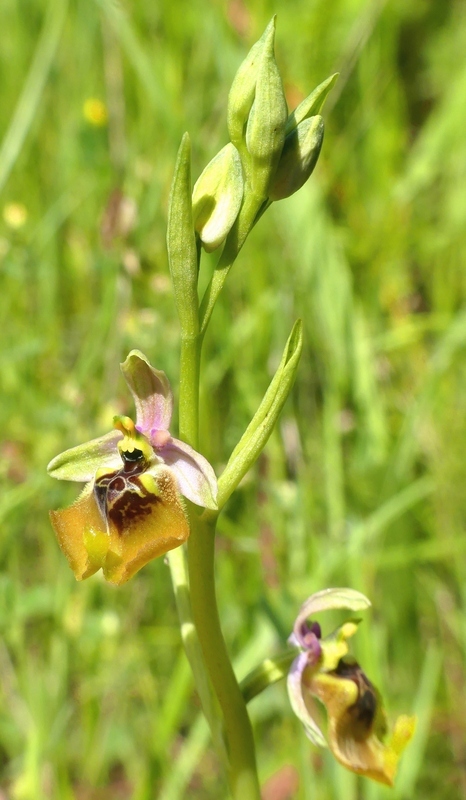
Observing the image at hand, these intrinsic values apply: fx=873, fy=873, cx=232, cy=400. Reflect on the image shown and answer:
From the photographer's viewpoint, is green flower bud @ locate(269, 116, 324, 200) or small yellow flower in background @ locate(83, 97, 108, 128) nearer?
green flower bud @ locate(269, 116, 324, 200)

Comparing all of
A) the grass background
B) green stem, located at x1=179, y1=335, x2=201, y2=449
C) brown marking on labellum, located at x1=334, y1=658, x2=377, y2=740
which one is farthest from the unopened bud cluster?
the grass background

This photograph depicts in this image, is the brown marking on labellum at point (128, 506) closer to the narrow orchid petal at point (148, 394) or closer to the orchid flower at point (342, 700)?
the narrow orchid petal at point (148, 394)

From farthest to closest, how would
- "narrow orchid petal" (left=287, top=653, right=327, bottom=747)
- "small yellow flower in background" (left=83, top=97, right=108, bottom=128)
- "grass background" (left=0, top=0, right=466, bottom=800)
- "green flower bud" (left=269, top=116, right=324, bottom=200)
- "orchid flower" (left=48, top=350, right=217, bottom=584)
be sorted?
"small yellow flower in background" (left=83, top=97, right=108, bottom=128), "grass background" (left=0, top=0, right=466, bottom=800), "narrow orchid petal" (left=287, top=653, right=327, bottom=747), "green flower bud" (left=269, top=116, right=324, bottom=200), "orchid flower" (left=48, top=350, right=217, bottom=584)

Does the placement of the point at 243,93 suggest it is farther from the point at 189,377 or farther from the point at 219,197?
the point at 189,377

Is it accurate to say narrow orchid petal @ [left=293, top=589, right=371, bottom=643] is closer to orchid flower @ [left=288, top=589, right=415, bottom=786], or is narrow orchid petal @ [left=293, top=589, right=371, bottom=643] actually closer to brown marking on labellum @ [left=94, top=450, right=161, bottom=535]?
orchid flower @ [left=288, top=589, right=415, bottom=786]

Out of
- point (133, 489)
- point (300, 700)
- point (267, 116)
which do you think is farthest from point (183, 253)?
point (300, 700)

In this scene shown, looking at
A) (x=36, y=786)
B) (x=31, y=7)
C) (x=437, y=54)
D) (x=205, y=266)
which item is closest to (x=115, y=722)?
(x=36, y=786)

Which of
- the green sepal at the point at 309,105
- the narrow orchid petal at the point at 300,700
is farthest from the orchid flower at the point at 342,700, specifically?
the green sepal at the point at 309,105

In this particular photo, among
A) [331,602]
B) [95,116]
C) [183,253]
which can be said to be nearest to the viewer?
[183,253]
